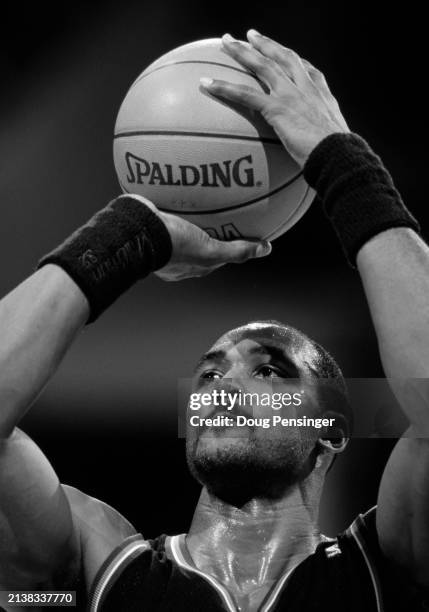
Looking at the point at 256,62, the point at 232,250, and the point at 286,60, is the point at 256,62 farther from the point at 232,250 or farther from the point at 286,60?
the point at 232,250

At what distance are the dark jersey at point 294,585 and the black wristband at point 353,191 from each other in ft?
2.52

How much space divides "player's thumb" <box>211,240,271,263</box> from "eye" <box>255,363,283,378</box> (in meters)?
0.41

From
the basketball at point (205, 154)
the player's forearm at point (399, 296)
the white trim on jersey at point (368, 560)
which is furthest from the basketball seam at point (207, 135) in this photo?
the white trim on jersey at point (368, 560)

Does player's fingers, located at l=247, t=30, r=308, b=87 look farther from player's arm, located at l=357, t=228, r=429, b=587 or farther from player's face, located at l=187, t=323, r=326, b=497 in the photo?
player's face, located at l=187, t=323, r=326, b=497

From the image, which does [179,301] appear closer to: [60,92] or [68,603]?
[60,92]

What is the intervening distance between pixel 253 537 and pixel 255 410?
1.05ft

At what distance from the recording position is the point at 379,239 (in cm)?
202

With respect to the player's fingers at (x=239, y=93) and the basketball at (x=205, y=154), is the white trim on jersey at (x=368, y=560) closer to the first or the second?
the basketball at (x=205, y=154)

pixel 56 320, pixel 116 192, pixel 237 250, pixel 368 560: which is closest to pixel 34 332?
pixel 56 320

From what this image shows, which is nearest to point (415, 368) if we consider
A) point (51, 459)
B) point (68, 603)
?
point (68, 603)

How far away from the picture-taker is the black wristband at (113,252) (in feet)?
6.84

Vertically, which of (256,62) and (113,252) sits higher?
(256,62)

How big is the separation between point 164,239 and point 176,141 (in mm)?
239

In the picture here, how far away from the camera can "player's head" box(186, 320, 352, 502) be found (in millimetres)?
2510
